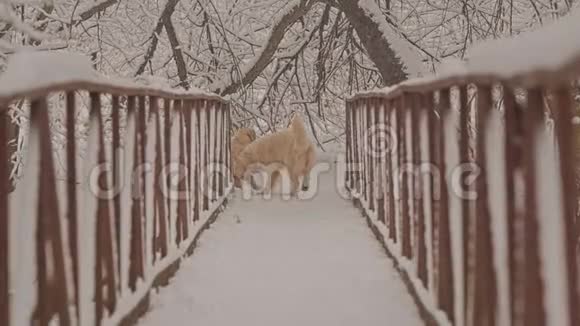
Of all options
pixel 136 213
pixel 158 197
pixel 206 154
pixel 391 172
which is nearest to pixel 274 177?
pixel 206 154

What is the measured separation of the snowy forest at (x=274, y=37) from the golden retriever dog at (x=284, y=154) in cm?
188

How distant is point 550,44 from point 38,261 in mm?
1522

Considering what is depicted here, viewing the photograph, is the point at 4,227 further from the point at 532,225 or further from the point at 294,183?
the point at 294,183

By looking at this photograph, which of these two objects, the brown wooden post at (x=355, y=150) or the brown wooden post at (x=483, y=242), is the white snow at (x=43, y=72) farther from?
the brown wooden post at (x=355, y=150)

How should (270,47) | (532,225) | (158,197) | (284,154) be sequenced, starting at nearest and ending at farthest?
(532,225) < (158,197) < (284,154) < (270,47)

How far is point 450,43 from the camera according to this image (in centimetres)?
1377

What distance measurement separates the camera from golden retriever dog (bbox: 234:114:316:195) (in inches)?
360

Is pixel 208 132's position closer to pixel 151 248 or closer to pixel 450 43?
pixel 151 248

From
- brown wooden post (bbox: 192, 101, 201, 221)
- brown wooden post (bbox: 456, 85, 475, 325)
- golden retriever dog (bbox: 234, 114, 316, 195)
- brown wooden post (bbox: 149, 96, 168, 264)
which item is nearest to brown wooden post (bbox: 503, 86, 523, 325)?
brown wooden post (bbox: 456, 85, 475, 325)

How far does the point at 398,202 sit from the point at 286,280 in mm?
823

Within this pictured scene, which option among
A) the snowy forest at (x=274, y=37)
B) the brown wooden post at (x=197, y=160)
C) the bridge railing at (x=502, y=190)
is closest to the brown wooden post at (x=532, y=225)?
the bridge railing at (x=502, y=190)

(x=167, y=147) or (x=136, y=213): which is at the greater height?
(x=167, y=147)

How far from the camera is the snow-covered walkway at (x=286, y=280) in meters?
3.87

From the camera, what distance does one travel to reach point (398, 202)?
4.91 meters
